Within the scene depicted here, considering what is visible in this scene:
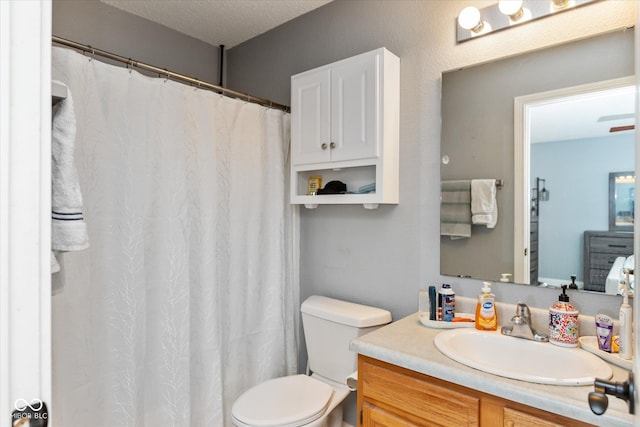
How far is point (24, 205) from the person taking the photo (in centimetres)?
47

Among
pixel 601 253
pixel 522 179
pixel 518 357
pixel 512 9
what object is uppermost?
pixel 512 9

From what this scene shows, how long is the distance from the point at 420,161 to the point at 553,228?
2.04ft

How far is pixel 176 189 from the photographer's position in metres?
1.70

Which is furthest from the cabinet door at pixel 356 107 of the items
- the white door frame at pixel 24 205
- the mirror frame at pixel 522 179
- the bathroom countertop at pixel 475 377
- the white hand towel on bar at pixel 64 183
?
the white door frame at pixel 24 205

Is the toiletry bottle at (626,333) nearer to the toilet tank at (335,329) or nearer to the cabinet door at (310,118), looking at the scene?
the toilet tank at (335,329)

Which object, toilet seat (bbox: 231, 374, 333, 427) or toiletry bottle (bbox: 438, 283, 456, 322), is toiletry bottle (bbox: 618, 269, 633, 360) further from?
toilet seat (bbox: 231, 374, 333, 427)

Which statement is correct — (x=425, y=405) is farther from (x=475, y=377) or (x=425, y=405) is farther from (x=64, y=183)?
(x=64, y=183)

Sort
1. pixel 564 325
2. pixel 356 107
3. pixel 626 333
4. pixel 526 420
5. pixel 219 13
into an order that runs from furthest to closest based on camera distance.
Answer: pixel 219 13
pixel 356 107
pixel 564 325
pixel 626 333
pixel 526 420

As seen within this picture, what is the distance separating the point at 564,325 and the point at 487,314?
10.0 inches

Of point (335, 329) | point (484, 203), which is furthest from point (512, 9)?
point (335, 329)

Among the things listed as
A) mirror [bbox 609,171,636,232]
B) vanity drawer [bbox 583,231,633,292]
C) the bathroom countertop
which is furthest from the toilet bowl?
mirror [bbox 609,171,636,232]

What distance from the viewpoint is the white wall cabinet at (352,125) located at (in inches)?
69.0

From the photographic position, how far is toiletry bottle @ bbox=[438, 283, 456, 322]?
1534 mm

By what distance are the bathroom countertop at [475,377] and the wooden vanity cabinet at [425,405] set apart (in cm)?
4
